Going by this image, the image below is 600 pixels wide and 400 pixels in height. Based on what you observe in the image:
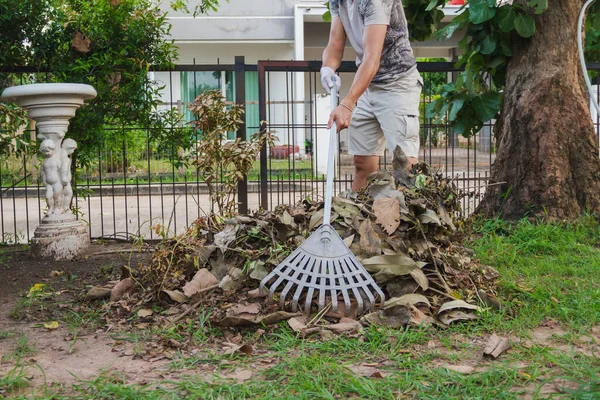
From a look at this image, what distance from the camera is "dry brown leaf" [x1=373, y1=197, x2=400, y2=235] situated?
3609 mm

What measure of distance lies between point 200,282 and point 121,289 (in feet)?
1.68

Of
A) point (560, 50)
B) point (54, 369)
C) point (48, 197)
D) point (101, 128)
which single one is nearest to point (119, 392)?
point (54, 369)

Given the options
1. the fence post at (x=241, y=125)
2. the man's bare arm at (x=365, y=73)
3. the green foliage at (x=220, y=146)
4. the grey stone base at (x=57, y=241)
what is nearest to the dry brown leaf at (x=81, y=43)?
the green foliage at (x=220, y=146)

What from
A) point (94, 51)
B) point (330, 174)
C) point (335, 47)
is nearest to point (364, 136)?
point (335, 47)

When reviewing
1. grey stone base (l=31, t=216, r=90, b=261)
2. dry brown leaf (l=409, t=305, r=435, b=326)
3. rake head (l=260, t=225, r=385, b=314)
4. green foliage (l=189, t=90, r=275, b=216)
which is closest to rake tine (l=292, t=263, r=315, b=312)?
rake head (l=260, t=225, r=385, b=314)

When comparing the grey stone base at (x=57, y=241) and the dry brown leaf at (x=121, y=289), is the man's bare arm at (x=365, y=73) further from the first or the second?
the grey stone base at (x=57, y=241)

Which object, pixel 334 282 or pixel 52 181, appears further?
pixel 52 181

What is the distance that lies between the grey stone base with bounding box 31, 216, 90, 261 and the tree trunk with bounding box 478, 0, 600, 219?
3.34 meters

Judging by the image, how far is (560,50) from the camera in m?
5.60

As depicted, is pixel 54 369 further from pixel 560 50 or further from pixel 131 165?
pixel 131 165

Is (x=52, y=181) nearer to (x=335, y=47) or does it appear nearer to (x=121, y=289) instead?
(x=121, y=289)

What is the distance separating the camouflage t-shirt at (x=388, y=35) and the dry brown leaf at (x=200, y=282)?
1758mm

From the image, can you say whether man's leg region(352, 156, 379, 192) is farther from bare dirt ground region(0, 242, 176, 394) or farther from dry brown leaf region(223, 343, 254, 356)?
dry brown leaf region(223, 343, 254, 356)

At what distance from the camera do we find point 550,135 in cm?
550
